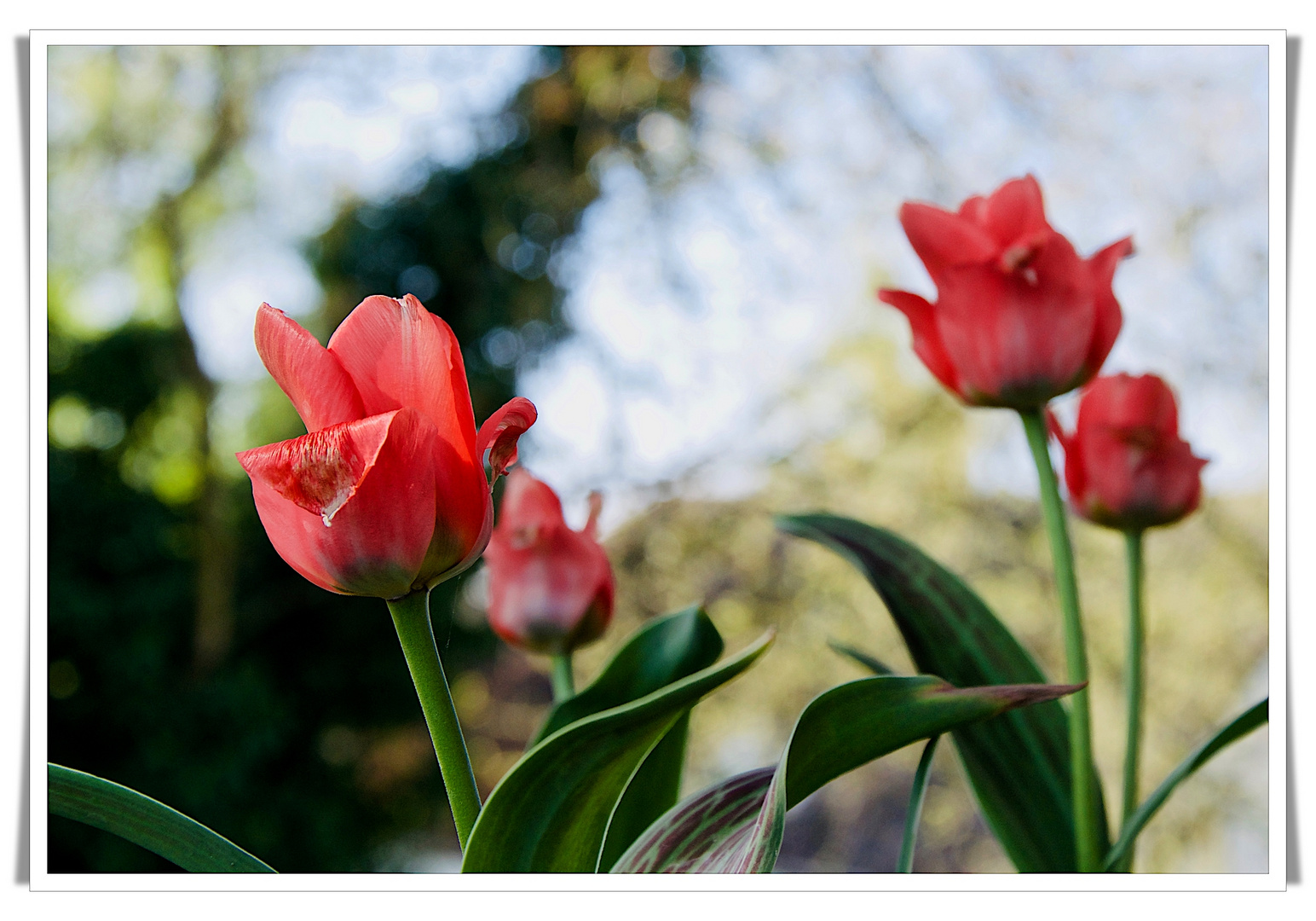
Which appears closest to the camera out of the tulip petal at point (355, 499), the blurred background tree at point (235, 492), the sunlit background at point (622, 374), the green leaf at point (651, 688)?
the tulip petal at point (355, 499)

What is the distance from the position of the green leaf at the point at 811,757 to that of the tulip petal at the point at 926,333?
13 cm

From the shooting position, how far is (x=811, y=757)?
0.24 meters

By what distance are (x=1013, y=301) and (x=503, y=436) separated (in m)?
0.19

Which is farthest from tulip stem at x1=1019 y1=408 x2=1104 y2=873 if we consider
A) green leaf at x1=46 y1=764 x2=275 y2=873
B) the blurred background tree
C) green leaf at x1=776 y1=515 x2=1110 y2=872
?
the blurred background tree

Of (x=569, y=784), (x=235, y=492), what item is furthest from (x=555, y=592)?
(x=235, y=492)

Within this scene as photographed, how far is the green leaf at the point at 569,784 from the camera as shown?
0.22m

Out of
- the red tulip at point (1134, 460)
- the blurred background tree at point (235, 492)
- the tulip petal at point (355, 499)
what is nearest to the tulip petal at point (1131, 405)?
the red tulip at point (1134, 460)

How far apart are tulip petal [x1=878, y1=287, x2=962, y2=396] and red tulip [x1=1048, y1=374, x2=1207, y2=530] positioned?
5 cm

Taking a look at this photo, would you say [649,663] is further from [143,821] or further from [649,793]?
[143,821]

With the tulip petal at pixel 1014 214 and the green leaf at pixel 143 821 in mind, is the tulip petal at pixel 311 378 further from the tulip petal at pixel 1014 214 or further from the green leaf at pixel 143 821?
the tulip petal at pixel 1014 214

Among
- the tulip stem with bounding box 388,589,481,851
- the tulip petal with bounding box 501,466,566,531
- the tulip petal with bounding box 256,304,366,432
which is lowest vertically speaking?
the tulip stem with bounding box 388,589,481,851

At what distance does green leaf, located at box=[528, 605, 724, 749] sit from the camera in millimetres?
314

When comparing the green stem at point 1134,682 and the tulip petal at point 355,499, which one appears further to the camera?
the green stem at point 1134,682

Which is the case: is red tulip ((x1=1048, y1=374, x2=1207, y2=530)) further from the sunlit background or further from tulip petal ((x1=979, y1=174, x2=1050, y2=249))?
the sunlit background
